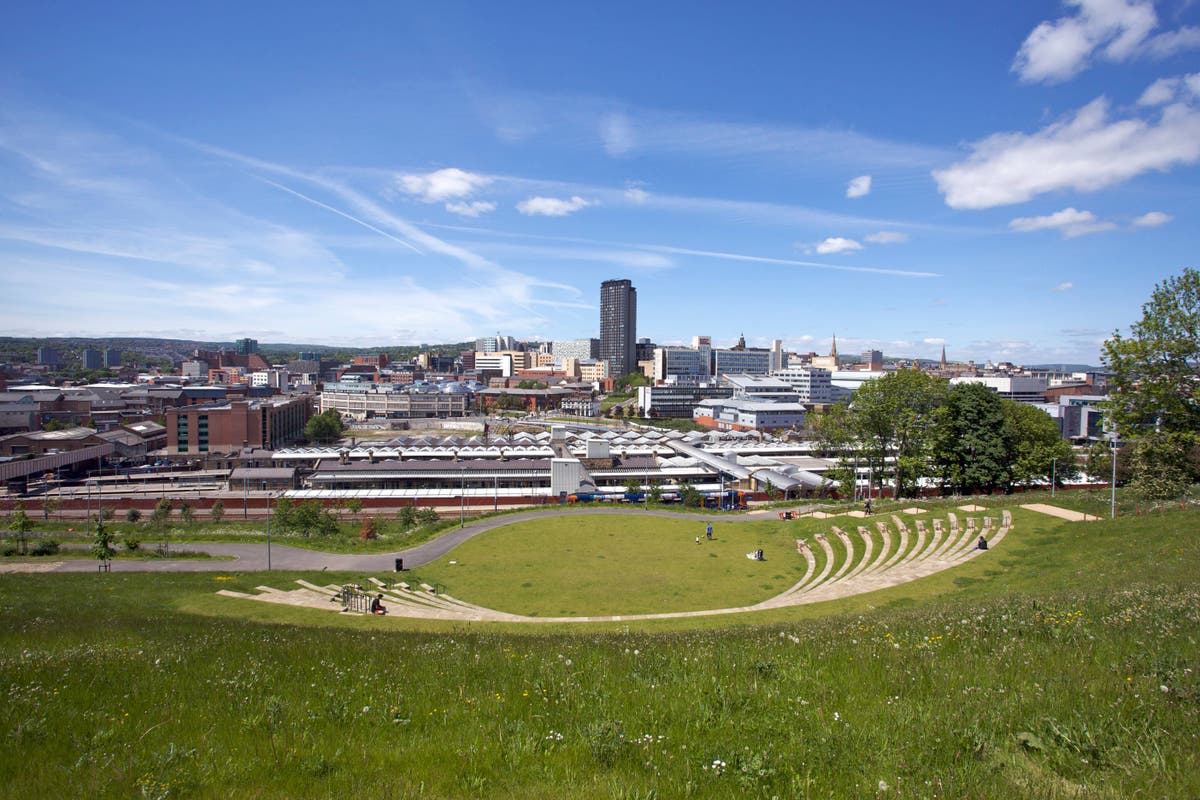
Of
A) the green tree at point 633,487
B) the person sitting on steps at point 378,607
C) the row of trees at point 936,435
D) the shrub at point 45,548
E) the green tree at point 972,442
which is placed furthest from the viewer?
the green tree at point 633,487

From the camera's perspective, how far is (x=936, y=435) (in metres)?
41.8

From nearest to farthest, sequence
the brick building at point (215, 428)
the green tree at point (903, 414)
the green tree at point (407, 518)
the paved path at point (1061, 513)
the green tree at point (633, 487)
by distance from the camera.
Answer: the paved path at point (1061, 513) → the green tree at point (903, 414) → the green tree at point (407, 518) → the green tree at point (633, 487) → the brick building at point (215, 428)

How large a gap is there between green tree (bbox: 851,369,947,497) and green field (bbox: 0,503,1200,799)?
32444 millimetres

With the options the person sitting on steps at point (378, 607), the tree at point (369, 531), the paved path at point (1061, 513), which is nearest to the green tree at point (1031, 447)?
the paved path at point (1061, 513)

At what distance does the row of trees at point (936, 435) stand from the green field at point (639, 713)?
32.7m

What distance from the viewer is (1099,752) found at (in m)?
4.68

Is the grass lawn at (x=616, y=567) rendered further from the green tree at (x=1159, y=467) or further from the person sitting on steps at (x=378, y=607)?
the green tree at (x=1159, y=467)

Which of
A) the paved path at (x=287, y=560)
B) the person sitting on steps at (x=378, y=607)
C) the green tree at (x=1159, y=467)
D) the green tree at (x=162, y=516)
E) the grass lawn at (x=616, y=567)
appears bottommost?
the green tree at (x=162, y=516)

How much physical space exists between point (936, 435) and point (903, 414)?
114 inches

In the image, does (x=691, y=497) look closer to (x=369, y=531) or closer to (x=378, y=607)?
(x=369, y=531)

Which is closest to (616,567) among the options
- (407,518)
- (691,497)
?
(407,518)

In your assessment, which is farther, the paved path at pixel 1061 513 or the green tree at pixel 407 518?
the green tree at pixel 407 518

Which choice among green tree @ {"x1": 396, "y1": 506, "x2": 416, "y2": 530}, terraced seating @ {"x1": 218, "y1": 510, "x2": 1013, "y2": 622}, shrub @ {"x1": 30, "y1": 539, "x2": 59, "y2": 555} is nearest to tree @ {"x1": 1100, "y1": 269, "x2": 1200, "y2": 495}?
terraced seating @ {"x1": 218, "y1": 510, "x2": 1013, "y2": 622}

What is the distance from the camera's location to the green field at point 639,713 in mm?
4586
